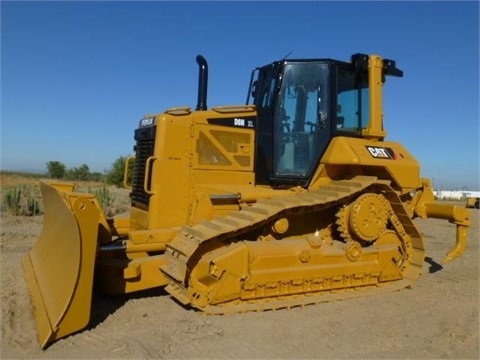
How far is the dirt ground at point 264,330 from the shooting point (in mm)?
4113

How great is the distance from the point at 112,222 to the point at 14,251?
8.87 ft

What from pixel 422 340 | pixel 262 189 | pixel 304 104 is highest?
pixel 304 104

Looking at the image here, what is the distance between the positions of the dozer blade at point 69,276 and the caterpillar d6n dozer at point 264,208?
2cm

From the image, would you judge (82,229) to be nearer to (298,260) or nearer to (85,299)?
(85,299)

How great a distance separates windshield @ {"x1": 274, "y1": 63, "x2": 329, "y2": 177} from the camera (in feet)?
21.3

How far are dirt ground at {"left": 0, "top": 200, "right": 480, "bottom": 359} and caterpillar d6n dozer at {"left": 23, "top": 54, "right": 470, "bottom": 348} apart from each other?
224mm

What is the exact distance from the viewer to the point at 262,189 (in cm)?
644

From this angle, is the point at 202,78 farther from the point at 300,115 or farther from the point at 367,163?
the point at 367,163

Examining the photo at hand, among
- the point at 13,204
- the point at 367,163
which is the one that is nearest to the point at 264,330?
the point at 367,163

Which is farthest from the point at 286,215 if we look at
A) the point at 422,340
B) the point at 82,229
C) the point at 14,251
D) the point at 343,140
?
the point at 14,251

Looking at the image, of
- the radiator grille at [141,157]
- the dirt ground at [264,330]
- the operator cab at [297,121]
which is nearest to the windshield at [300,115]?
the operator cab at [297,121]

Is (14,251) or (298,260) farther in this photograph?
(14,251)

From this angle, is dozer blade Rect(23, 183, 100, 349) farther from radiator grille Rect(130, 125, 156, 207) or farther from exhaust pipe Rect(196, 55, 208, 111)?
exhaust pipe Rect(196, 55, 208, 111)

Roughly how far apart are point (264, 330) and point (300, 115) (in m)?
3.14
